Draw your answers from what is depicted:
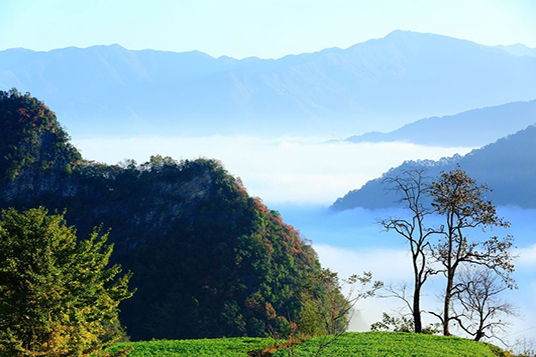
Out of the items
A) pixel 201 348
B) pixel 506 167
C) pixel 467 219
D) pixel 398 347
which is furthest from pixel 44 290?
pixel 506 167

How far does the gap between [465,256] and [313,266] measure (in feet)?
115

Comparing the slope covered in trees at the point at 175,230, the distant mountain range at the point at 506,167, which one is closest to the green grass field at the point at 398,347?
the slope covered in trees at the point at 175,230

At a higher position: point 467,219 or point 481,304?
point 467,219

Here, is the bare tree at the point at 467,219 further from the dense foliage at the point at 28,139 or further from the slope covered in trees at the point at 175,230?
the dense foliage at the point at 28,139

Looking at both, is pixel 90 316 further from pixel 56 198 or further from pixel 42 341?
pixel 56 198

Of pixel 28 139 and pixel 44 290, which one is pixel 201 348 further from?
pixel 28 139

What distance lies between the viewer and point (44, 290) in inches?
628

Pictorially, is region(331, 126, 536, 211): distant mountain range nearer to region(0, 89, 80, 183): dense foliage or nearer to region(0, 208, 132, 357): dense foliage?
region(0, 89, 80, 183): dense foliage

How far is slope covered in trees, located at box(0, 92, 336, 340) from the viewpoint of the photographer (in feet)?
171

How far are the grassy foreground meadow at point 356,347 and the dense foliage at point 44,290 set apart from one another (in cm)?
699

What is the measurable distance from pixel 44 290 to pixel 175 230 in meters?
45.6

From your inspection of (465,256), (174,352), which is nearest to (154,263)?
(174,352)

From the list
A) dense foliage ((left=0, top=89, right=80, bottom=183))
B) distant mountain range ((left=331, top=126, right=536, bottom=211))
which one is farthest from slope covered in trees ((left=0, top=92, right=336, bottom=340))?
distant mountain range ((left=331, top=126, right=536, bottom=211))

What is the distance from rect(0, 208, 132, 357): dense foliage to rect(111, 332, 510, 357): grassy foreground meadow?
699 centimetres
